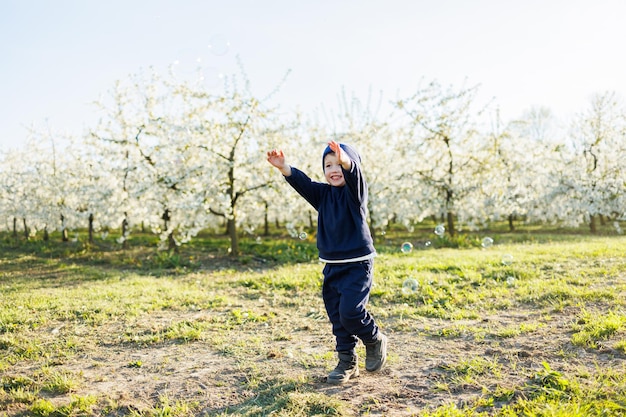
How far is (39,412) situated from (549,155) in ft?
98.2

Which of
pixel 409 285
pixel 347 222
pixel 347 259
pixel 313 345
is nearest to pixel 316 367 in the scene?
pixel 313 345

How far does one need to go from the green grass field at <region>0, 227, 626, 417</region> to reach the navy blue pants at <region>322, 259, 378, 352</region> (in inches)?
16.4

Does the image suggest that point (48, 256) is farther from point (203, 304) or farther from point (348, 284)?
point (348, 284)

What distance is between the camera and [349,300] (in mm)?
3896

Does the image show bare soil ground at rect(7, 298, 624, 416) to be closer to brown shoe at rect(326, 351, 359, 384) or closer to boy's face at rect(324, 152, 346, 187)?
brown shoe at rect(326, 351, 359, 384)

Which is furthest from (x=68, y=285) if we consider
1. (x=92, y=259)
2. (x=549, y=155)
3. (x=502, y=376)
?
(x=549, y=155)

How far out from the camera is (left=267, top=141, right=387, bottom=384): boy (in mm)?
3953

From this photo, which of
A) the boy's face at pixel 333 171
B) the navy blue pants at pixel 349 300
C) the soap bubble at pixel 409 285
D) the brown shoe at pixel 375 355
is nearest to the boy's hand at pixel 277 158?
the boy's face at pixel 333 171

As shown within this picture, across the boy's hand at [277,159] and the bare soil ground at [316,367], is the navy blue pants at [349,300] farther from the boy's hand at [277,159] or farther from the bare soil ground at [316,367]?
the boy's hand at [277,159]

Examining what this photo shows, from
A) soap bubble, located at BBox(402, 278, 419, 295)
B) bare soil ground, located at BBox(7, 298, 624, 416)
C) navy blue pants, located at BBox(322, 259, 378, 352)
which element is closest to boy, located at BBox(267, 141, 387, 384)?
navy blue pants, located at BBox(322, 259, 378, 352)

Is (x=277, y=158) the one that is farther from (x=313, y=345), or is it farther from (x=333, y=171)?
(x=313, y=345)

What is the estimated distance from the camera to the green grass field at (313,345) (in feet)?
11.9

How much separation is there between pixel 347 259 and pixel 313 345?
1.71 meters

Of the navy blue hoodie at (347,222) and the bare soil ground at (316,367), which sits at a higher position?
the navy blue hoodie at (347,222)
